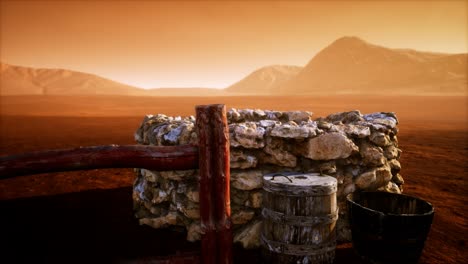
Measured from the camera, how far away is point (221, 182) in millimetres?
2195

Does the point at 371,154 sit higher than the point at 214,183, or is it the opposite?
the point at 214,183

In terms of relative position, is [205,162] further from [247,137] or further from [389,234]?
[389,234]

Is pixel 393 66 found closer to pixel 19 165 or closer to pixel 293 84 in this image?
pixel 293 84

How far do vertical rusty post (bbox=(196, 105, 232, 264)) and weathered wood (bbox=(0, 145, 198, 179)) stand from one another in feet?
0.39

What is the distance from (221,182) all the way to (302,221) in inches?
43.7

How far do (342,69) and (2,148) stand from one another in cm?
14133

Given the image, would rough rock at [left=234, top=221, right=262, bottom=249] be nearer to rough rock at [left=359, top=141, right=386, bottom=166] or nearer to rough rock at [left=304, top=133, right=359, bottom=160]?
rough rock at [left=304, top=133, right=359, bottom=160]

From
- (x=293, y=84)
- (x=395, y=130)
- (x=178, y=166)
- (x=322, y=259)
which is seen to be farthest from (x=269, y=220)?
(x=293, y=84)

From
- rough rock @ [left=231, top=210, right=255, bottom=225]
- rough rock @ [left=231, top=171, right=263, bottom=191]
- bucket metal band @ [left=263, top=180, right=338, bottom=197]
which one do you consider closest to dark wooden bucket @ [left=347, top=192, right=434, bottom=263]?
bucket metal band @ [left=263, top=180, right=338, bottom=197]

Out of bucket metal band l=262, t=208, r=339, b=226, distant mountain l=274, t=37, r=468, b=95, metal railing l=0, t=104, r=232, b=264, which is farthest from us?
distant mountain l=274, t=37, r=468, b=95

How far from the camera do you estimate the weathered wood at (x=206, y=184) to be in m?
2.12

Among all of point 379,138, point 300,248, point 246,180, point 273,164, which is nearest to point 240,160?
point 246,180

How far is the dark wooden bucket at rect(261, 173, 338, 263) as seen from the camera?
2.85 metres

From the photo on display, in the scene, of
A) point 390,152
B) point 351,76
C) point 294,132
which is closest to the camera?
point 294,132
